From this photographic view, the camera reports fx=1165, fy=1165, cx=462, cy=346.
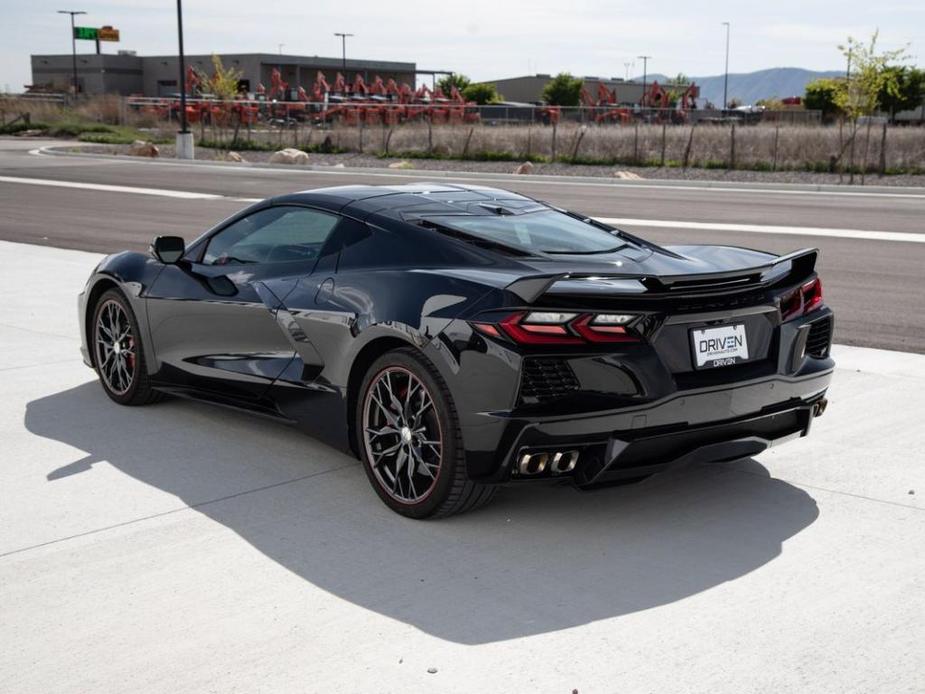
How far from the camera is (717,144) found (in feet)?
125

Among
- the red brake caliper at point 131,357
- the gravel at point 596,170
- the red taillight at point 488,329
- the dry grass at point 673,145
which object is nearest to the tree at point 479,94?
the dry grass at point 673,145

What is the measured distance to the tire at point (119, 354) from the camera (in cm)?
678

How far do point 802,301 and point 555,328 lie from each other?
139 centimetres

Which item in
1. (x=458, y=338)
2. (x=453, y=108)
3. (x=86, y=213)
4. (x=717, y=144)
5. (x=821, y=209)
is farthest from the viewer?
(x=453, y=108)

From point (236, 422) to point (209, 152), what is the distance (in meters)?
41.2

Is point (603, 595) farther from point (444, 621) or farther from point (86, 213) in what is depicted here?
point (86, 213)

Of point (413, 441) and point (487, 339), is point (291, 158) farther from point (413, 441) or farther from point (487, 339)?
point (487, 339)

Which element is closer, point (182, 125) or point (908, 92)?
point (182, 125)

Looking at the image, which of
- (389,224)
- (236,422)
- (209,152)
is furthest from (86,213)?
(209,152)

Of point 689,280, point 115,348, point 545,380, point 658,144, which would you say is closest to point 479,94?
point 658,144

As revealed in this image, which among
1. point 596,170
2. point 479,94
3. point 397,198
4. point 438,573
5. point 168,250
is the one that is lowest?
point 438,573

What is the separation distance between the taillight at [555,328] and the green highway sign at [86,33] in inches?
4195

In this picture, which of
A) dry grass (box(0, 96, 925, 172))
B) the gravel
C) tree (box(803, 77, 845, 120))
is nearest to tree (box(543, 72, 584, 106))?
tree (box(803, 77, 845, 120))

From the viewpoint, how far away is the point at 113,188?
27188mm
